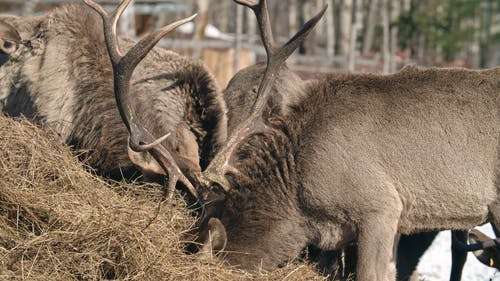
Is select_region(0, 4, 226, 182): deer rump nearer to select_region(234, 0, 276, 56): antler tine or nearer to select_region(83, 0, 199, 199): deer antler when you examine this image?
select_region(83, 0, 199, 199): deer antler

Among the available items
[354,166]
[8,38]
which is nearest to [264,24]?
[354,166]

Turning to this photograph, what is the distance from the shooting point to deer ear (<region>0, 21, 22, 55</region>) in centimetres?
796

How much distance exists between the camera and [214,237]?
6371 mm

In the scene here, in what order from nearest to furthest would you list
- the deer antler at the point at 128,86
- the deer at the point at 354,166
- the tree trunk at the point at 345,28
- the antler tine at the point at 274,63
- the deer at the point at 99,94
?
the deer antler at the point at 128,86 < the deer at the point at 354,166 < the antler tine at the point at 274,63 < the deer at the point at 99,94 < the tree trunk at the point at 345,28

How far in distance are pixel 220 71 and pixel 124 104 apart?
12439 mm

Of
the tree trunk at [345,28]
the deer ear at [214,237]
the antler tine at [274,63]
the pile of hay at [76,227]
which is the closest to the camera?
the pile of hay at [76,227]

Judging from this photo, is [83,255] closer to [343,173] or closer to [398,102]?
[343,173]

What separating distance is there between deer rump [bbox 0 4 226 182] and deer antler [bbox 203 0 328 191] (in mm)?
420

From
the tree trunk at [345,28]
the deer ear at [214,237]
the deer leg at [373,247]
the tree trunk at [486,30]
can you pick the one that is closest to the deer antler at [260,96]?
the deer ear at [214,237]

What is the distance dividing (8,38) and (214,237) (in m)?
2.95

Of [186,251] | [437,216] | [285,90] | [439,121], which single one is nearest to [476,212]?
[437,216]

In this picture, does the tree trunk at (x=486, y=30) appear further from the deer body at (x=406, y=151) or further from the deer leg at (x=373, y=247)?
the deer leg at (x=373, y=247)

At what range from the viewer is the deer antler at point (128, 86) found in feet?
21.0

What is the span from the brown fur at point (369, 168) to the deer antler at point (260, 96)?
7.7 inches
